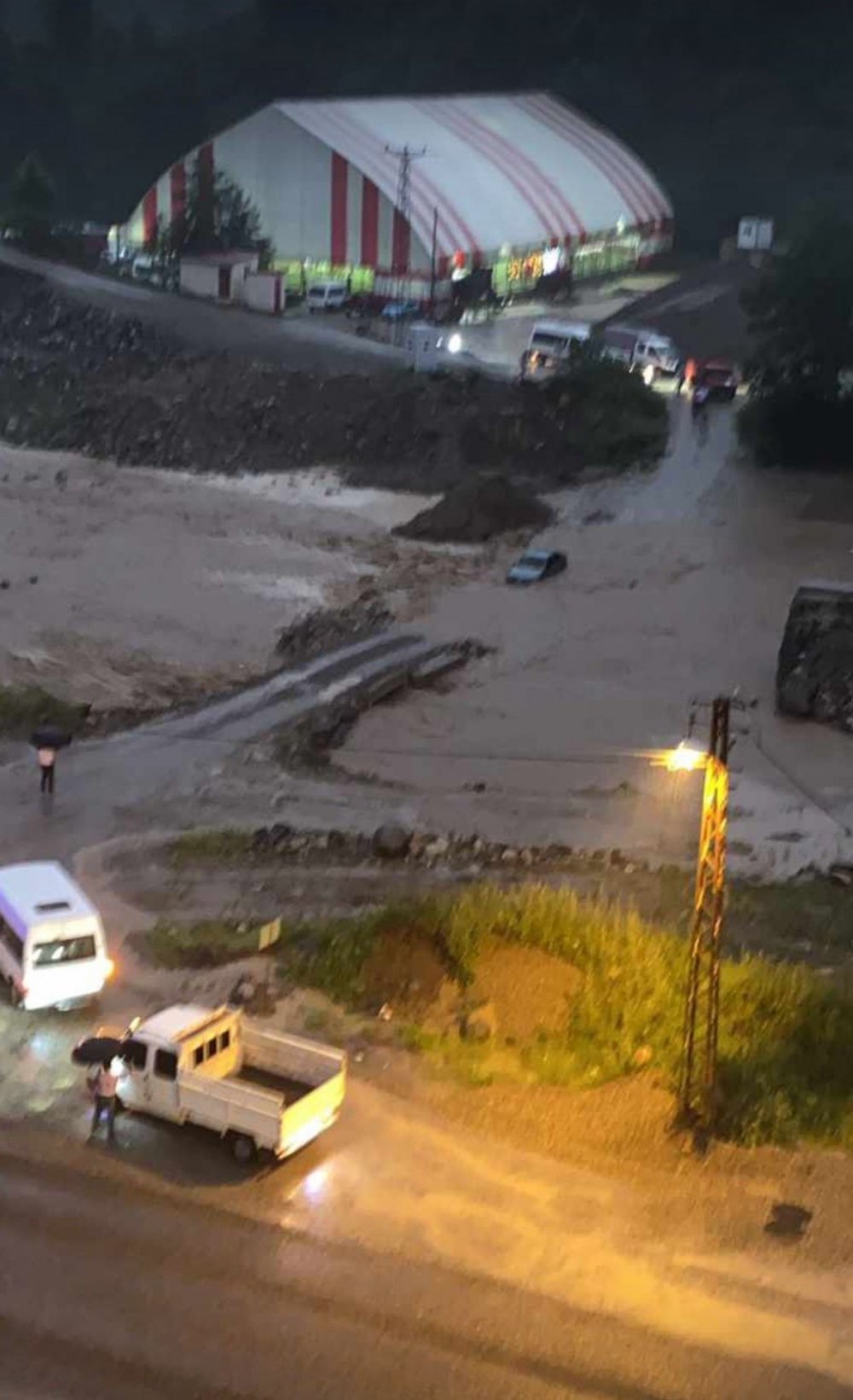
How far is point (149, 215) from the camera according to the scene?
63781 mm

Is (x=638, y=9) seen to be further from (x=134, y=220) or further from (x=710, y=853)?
(x=710, y=853)

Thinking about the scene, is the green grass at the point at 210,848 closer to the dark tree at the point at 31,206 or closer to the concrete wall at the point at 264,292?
the concrete wall at the point at 264,292

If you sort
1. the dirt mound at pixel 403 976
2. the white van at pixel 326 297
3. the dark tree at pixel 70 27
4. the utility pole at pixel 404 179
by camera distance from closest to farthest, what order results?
the dirt mound at pixel 403 976 < the white van at pixel 326 297 < the utility pole at pixel 404 179 < the dark tree at pixel 70 27

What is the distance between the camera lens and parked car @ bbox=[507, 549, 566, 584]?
34656 mm

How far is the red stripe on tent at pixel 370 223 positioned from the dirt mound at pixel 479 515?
72.0 ft

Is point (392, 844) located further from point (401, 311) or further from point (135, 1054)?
point (401, 311)

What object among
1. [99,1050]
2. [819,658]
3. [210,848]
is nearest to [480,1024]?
[99,1050]

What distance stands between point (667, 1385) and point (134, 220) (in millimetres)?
60375

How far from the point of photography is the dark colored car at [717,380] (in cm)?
4838

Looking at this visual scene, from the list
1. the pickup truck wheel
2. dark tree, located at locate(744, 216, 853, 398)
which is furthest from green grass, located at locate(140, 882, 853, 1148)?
dark tree, located at locate(744, 216, 853, 398)

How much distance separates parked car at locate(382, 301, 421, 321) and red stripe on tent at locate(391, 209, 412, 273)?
167cm

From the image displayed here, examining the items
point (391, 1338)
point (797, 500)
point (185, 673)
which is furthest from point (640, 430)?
point (391, 1338)

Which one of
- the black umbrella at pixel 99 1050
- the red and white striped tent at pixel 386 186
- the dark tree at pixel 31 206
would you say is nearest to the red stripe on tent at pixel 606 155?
the red and white striped tent at pixel 386 186

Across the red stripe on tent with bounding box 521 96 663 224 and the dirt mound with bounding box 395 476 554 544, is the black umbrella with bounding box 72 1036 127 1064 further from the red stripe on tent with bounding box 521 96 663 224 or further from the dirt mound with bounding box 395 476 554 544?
the red stripe on tent with bounding box 521 96 663 224
